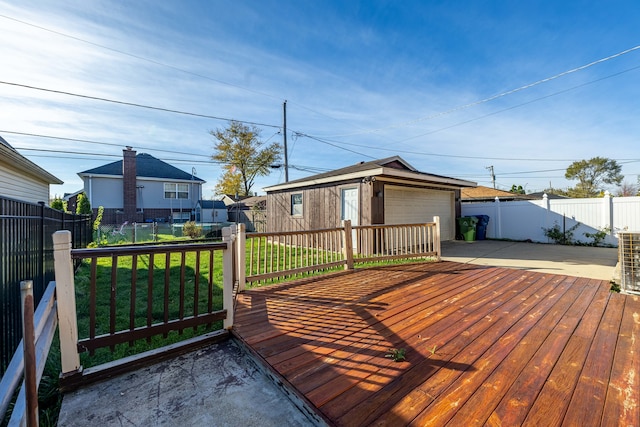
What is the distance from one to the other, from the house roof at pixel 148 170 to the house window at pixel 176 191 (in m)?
0.60

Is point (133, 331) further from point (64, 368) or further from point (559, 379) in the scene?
point (559, 379)

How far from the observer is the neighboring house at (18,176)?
5.46 meters

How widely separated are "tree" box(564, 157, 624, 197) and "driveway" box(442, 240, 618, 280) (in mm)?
24730

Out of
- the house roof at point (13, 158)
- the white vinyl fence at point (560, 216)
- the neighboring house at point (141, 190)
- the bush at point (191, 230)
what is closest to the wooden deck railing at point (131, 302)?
the house roof at point (13, 158)

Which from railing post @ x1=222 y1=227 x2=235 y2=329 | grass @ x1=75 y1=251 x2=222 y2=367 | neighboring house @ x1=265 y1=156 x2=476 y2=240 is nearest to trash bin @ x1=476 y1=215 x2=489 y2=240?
neighboring house @ x1=265 y1=156 x2=476 y2=240

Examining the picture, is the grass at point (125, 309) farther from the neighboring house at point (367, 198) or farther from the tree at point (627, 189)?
the tree at point (627, 189)

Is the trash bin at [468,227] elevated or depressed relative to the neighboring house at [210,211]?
depressed

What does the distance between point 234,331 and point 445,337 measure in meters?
1.99

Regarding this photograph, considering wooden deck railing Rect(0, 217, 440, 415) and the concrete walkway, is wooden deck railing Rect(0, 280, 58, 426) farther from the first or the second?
the concrete walkway

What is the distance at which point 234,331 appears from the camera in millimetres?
2609

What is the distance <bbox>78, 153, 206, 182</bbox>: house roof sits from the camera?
18.9m

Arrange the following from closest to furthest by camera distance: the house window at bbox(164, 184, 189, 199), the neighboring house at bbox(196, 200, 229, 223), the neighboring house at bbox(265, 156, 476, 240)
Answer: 1. the neighboring house at bbox(265, 156, 476, 240)
2. the house window at bbox(164, 184, 189, 199)
3. the neighboring house at bbox(196, 200, 229, 223)

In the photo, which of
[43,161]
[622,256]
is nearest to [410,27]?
[622,256]

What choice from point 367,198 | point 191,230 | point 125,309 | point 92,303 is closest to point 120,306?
point 125,309
